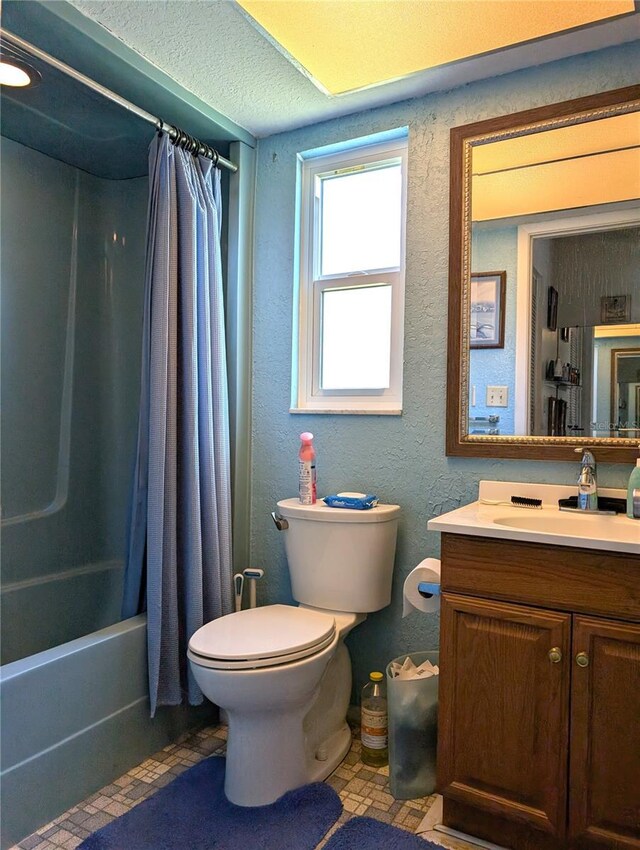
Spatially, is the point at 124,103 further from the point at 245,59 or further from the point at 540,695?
the point at 540,695

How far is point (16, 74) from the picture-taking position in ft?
5.84

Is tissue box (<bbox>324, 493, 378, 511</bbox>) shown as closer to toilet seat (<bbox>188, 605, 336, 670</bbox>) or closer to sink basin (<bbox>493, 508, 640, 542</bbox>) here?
toilet seat (<bbox>188, 605, 336, 670</bbox>)

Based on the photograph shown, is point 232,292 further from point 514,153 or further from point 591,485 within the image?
point 591,485

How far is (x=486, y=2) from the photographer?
1544mm

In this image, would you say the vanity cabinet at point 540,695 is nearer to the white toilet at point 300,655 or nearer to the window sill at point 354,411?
the white toilet at point 300,655

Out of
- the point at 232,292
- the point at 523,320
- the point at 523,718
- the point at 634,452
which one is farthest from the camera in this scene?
the point at 232,292

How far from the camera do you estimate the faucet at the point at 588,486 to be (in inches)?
63.4

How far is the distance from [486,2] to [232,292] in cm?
125

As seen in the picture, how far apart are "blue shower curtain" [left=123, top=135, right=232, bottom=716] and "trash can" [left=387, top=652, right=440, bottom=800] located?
0.69 meters

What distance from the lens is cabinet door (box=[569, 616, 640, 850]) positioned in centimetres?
125

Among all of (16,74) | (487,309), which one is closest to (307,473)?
(487,309)

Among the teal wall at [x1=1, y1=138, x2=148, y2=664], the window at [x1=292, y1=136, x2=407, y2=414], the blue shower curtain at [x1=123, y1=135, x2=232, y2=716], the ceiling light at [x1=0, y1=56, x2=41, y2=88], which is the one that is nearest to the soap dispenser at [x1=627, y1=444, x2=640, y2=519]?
the window at [x1=292, y1=136, x2=407, y2=414]

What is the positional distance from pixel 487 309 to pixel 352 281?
59cm

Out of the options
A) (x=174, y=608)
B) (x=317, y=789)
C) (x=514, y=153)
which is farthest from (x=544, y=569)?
(x=514, y=153)
